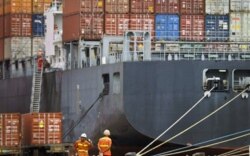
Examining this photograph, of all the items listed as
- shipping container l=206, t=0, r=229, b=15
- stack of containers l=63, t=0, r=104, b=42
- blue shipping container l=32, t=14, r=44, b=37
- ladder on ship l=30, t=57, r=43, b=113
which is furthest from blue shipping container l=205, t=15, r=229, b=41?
blue shipping container l=32, t=14, r=44, b=37

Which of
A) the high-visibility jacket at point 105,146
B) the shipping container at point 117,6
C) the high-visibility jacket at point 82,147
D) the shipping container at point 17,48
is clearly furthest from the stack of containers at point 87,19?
the high-visibility jacket at point 105,146

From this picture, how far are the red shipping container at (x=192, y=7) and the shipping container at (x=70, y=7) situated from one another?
431cm

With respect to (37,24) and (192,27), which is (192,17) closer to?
(192,27)

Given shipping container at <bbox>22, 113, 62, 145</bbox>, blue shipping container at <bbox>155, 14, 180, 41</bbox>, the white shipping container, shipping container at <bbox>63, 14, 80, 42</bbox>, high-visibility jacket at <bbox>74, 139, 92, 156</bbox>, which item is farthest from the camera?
shipping container at <bbox>63, 14, 80, 42</bbox>

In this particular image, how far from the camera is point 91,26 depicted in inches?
1639

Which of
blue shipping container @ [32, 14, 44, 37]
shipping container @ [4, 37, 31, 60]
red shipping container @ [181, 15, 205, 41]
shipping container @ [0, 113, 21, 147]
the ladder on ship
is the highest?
blue shipping container @ [32, 14, 44, 37]

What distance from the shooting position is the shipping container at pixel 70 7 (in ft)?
138

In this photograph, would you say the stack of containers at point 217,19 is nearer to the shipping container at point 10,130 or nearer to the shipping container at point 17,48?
the shipping container at point 10,130

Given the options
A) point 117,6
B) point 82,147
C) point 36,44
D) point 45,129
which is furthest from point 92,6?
point 82,147

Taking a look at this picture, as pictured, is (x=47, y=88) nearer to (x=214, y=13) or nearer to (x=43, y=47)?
(x=43, y=47)

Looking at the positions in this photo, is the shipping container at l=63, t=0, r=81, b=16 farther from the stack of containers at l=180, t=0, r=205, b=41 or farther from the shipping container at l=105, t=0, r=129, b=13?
the stack of containers at l=180, t=0, r=205, b=41

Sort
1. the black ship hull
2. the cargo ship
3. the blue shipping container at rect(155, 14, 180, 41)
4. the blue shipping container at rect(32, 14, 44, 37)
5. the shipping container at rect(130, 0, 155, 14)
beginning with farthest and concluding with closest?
the blue shipping container at rect(32, 14, 44, 37) < the shipping container at rect(130, 0, 155, 14) < the blue shipping container at rect(155, 14, 180, 41) < the cargo ship < the black ship hull

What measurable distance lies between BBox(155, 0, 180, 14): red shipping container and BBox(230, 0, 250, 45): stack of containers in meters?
2.27

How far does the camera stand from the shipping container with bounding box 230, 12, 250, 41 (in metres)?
41.3
